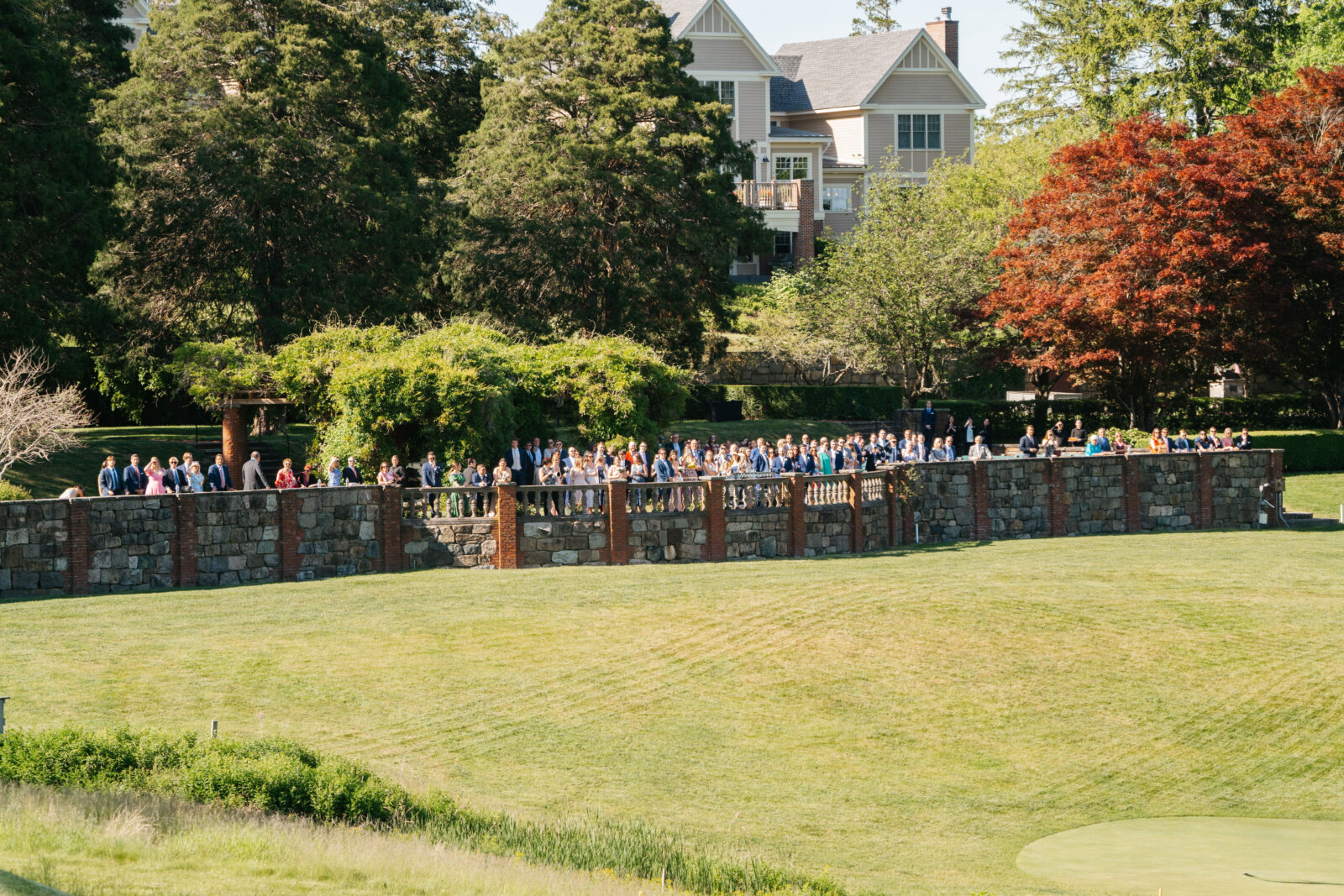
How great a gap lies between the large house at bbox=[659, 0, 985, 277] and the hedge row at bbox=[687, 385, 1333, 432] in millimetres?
14820

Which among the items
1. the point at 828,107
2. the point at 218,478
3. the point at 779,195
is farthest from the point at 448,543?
the point at 828,107

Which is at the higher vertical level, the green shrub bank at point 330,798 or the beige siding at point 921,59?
the beige siding at point 921,59

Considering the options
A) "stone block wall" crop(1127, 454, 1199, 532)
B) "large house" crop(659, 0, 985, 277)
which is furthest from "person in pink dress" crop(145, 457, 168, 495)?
"large house" crop(659, 0, 985, 277)

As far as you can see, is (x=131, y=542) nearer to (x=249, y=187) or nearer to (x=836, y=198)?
(x=249, y=187)

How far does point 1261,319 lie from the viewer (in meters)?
46.2

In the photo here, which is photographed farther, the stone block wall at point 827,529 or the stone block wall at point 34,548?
the stone block wall at point 827,529

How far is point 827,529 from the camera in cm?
3147

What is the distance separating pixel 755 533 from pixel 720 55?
40.9 metres

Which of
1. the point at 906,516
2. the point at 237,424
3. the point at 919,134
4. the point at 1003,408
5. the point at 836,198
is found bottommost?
the point at 906,516

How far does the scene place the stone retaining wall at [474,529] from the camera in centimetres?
2422

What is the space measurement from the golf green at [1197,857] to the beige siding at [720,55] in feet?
177

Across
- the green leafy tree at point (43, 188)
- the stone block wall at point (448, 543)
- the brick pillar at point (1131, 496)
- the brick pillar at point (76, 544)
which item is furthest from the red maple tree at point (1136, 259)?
the brick pillar at point (76, 544)

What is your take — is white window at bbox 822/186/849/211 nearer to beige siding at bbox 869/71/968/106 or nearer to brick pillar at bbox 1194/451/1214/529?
beige siding at bbox 869/71/968/106

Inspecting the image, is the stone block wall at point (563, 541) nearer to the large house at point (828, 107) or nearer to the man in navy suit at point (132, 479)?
the man in navy suit at point (132, 479)
